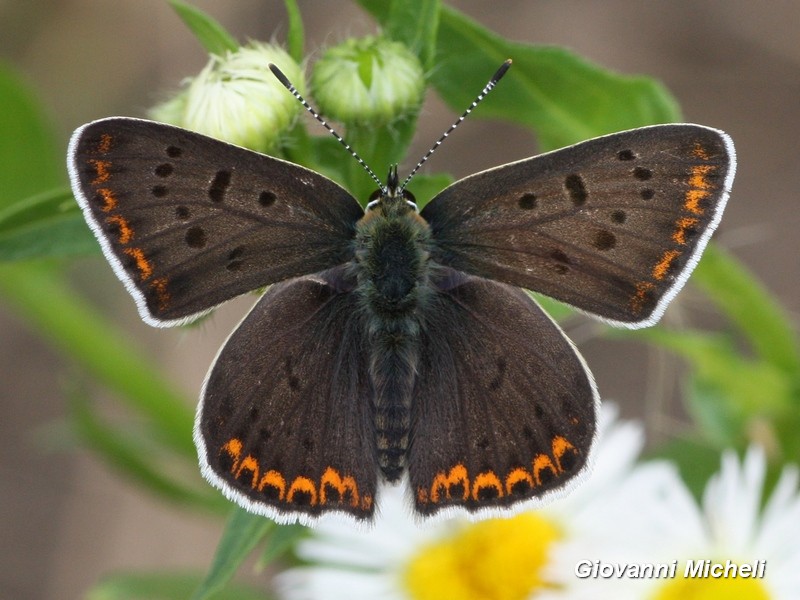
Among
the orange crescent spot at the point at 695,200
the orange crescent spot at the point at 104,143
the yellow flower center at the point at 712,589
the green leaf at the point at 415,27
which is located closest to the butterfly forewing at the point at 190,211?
the orange crescent spot at the point at 104,143

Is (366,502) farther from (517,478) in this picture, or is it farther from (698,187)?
(698,187)

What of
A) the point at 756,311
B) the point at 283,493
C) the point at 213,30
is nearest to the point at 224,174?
the point at 213,30

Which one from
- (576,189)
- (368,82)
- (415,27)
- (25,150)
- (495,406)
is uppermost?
(25,150)

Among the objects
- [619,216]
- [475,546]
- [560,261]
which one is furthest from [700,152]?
[475,546]

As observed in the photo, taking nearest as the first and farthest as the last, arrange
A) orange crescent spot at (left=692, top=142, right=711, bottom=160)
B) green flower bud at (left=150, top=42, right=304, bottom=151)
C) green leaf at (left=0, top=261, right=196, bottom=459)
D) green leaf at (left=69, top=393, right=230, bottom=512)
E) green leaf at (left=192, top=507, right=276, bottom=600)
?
orange crescent spot at (left=692, top=142, right=711, bottom=160) → green leaf at (left=192, top=507, right=276, bottom=600) → green flower bud at (left=150, top=42, right=304, bottom=151) → green leaf at (left=69, top=393, right=230, bottom=512) → green leaf at (left=0, top=261, right=196, bottom=459)

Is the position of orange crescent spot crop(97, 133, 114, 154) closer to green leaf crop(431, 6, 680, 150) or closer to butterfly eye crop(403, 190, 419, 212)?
butterfly eye crop(403, 190, 419, 212)

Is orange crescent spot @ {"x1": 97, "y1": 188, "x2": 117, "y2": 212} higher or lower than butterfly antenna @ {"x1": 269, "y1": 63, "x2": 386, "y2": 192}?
lower

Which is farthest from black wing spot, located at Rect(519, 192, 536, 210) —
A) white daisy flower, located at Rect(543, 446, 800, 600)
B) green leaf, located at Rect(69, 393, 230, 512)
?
green leaf, located at Rect(69, 393, 230, 512)
